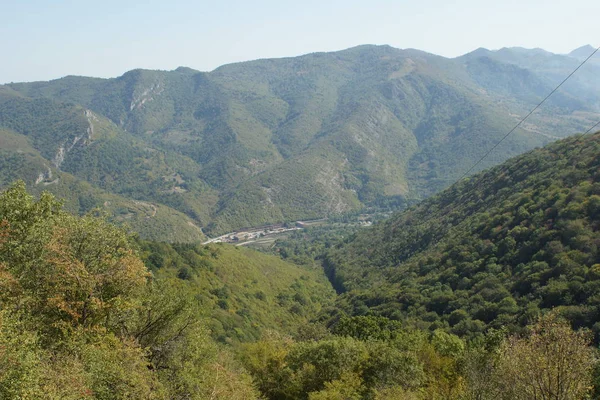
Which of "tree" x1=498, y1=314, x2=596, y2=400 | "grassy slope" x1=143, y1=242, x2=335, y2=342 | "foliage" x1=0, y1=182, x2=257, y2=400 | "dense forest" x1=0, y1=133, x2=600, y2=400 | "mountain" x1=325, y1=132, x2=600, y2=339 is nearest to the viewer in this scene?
"foliage" x1=0, y1=182, x2=257, y2=400

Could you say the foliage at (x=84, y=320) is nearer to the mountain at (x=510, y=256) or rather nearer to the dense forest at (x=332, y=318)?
the dense forest at (x=332, y=318)

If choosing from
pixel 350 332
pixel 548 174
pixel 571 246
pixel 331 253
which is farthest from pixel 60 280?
pixel 331 253

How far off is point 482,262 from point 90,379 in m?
65.1

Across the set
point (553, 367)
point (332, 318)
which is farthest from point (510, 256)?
point (553, 367)

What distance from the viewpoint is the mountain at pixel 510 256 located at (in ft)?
163

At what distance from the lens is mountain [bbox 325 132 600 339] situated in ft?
163

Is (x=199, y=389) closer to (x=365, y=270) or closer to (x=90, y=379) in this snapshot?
(x=90, y=379)

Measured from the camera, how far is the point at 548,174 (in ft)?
273

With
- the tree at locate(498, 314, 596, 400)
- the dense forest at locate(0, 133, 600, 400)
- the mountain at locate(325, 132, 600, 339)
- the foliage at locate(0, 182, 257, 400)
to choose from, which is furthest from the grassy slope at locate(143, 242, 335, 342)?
the tree at locate(498, 314, 596, 400)

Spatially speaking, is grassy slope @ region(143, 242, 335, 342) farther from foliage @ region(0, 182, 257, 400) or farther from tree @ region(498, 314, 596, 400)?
tree @ region(498, 314, 596, 400)

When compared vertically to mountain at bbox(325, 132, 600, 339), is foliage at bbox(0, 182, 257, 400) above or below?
above

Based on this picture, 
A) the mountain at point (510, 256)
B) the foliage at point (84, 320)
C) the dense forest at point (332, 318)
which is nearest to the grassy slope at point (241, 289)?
the dense forest at point (332, 318)

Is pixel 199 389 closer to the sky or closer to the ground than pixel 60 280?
Result: closer to the ground

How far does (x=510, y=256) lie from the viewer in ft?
211
